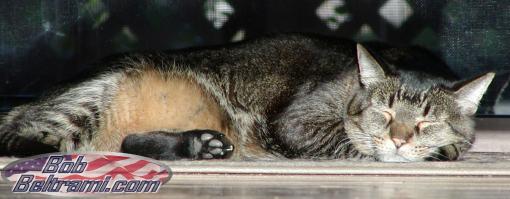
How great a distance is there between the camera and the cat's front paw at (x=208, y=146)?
312 centimetres

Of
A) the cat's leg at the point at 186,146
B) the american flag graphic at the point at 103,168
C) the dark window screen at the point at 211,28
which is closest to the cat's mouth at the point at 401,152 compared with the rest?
the cat's leg at the point at 186,146

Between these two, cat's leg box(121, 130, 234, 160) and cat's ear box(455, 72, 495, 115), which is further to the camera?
cat's leg box(121, 130, 234, 160)

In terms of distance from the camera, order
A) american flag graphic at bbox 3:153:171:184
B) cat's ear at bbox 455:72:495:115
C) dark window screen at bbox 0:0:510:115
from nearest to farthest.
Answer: american flag graphic at bbox 3:153:171:184 → cat's ear at bbox 455:72:495:115 → dark window screen at bbox 0:0:510:115

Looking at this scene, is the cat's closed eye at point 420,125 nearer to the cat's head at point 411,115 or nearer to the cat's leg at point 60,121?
the cat's head at point 411,115

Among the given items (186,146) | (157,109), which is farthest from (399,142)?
(157,109)

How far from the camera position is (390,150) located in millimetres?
3080

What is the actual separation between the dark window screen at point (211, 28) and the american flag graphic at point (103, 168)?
3.10 ft

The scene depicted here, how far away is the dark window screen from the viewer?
3875 mm

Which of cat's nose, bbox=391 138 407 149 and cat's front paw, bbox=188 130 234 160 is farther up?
cat's nose, bbox=391 138 407 149

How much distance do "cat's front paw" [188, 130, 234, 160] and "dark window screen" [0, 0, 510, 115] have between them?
3.04 ft

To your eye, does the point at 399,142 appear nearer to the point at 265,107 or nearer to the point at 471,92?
the point at 471,92

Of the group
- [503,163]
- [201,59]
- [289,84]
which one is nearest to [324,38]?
[289,84]

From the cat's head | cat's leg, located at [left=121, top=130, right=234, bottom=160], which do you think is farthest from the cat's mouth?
cat's leg, located at [left=121, top=130, right=234, bottom=160]

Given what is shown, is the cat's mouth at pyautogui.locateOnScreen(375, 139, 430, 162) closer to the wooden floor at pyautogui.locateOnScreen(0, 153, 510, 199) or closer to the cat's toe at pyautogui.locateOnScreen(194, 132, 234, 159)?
the wooden floor at pyautogui.locateOnScreen(0, 153, 510, 199)
